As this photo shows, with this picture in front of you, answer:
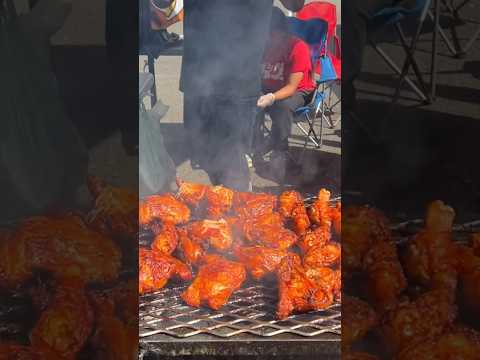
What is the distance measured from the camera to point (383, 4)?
3070 millimetres

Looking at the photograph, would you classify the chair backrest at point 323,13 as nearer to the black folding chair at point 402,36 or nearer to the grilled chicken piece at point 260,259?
the black folding chair at point 402,36

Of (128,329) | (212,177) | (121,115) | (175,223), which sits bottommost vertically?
(128,329)

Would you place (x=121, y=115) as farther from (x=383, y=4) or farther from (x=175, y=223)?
(x=383, y=4)

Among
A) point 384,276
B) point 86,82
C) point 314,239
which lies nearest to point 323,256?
point 314,239

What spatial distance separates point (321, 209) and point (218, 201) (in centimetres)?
46

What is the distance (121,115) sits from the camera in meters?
3.12

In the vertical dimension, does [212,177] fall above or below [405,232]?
above

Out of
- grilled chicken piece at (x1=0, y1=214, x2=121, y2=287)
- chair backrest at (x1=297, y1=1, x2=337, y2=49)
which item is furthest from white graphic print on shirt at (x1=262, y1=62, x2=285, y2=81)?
grilled chicken piece at (x1=0, y1=214, x2=121, y2=287)

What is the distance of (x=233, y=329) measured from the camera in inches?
120

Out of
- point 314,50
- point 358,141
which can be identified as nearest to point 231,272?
point 358,141

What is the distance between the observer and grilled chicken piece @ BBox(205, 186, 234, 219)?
3146 millimetres

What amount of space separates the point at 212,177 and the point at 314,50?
2.37 ft

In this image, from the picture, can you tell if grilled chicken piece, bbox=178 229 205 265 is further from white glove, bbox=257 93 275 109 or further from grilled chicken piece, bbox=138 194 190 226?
white glove, bbox=257 93 275 109

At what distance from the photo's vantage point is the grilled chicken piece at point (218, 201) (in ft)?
10.3
